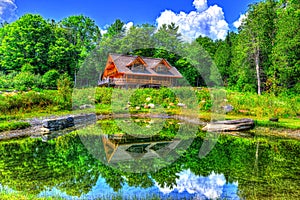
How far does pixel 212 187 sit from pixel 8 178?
574 centimetres

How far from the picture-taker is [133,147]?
1191 cm

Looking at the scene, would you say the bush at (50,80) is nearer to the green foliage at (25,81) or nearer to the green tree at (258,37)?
the green foliage at (25,81)

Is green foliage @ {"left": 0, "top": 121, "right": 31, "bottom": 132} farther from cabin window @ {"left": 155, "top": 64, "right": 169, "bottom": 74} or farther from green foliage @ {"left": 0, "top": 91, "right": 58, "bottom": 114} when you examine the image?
cabin window @ {"left": 155, "top": 64, "right": 169, "bottom": 74}

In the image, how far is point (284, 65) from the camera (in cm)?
3009

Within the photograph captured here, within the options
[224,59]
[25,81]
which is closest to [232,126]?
[25,81]

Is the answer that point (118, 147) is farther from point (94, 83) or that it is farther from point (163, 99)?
point (94, 83)

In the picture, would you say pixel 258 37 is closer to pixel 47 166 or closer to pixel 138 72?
pixel 138 72

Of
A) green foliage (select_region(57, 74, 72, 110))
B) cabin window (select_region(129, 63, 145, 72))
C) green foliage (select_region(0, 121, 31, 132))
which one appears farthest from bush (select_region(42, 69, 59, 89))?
green foliage (select_region(0, 121, 31, 132))

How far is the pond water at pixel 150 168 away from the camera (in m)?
6.50

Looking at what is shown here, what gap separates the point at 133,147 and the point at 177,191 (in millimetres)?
5441

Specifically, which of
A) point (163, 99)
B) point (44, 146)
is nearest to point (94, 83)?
point (163, 99)

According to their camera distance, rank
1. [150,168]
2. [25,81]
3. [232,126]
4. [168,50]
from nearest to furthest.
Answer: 1. [150,168]
2. [232,126]
3. [25,81]
4. [168,50]

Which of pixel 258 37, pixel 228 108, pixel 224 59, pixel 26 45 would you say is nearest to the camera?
pixel 228 108

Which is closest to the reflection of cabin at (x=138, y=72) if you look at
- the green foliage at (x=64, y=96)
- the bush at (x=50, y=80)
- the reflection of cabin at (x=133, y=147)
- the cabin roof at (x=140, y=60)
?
the cabin roof at (x=140, y=60)
